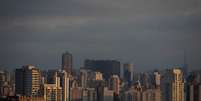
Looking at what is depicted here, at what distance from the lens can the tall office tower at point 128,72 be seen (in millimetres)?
4435

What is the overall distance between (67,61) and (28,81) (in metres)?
0.48

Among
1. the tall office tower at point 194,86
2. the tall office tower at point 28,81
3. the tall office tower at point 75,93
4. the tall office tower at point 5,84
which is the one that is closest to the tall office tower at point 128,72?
the tall office tower at point 75,93

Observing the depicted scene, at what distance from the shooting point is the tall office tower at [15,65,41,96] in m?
4.63

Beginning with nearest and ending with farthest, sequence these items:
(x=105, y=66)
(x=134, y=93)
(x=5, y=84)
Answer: (x=134, y=93)
(x=105, y=66)
(x=5, y=84)

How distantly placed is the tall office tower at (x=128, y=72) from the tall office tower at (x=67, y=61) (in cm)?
56

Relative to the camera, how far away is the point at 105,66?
182 inches

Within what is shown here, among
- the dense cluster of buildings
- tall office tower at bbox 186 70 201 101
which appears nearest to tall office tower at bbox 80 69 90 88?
the dense cluster of buildings

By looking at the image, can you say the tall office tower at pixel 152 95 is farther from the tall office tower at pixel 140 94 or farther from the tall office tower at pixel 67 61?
the tall office tower at pixel 67 61

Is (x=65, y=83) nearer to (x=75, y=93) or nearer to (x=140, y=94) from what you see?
(x=75, y=93)

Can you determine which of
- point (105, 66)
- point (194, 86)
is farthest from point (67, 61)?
point (194, 86)

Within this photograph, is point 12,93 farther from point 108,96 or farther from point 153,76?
point 153,76

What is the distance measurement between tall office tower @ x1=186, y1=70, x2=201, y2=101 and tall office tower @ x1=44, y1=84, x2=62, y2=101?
130 centimetres

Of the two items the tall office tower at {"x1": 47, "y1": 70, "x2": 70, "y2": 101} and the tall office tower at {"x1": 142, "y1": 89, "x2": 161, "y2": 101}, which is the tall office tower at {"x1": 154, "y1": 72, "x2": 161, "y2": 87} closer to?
the tall office tower at {"x1": 142, "y1": 89, "x2": 161, "y2": 101}

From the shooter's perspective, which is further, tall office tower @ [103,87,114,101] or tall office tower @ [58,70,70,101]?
tall office tower @ [58,70,70,101]
